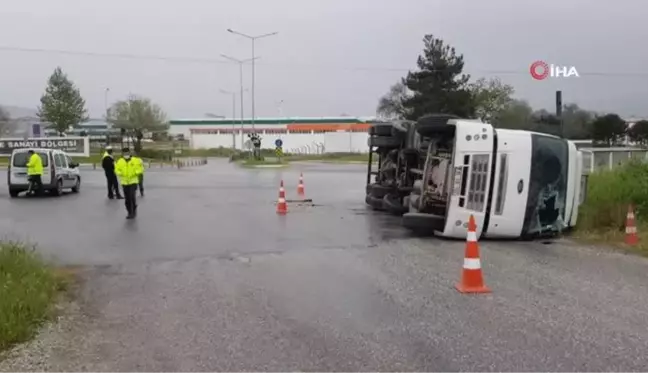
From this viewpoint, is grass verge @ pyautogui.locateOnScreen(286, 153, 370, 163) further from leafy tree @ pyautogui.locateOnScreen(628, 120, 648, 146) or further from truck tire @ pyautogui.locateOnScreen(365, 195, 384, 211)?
truck tire @ pyautogui.locateOnScreen(365, 195, 384, 211)

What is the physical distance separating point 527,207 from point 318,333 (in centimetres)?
712

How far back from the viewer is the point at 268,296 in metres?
7.86

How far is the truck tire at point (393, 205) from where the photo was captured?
16766mm

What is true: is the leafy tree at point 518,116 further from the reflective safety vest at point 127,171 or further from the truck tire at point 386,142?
the reflective safety vest at point 127,171

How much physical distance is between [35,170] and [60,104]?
238 feet

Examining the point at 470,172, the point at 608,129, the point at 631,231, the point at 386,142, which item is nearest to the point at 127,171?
the point at 386,142

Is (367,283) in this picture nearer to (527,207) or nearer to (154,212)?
(527,207)

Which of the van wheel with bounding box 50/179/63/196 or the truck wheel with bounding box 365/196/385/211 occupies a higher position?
the truck wheel with bounding box 365/196/385/211

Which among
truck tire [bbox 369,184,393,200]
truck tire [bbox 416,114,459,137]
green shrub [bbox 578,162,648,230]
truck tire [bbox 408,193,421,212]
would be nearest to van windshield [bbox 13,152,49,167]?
truck tire [bbox 369,184,393,200]

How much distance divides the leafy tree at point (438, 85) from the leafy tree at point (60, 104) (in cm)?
4722

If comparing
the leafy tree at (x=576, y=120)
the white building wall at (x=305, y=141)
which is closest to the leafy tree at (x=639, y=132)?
the leafy tree at (x=576, y=120)

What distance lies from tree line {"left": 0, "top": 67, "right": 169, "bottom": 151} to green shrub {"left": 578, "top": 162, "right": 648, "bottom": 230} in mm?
70678

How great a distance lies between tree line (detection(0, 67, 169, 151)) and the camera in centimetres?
9056

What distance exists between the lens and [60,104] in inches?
3565
